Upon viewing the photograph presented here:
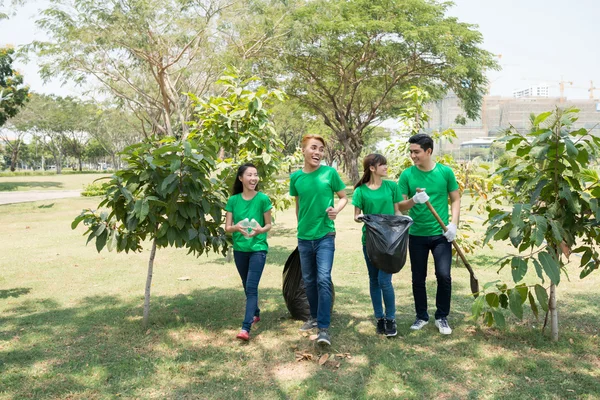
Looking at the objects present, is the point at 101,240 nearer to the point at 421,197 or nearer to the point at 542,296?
the point at 421,197

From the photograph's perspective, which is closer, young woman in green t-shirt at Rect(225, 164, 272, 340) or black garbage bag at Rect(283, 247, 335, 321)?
young woman in green t-shirt at Rect(225, 164, 272, 340)

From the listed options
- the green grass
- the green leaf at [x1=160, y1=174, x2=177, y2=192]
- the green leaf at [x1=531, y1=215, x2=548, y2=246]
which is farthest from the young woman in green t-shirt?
the green grass

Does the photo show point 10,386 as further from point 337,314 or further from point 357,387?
point 337,314

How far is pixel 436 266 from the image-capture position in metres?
4.33

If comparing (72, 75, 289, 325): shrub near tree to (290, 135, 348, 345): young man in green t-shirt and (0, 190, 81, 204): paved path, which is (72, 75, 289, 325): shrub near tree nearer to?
(290, 135, 348, 345): young man in green t-shirt

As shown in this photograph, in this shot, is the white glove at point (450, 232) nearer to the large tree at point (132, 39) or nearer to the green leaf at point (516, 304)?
the green leaf at point (516, 304)

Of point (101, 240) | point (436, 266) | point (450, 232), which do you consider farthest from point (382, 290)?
point (101, 240)

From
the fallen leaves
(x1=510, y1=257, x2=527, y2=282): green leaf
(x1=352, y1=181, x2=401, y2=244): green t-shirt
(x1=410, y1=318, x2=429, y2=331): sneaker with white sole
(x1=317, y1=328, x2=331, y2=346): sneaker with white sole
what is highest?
(x1=352, y1=181, x2=401, y2=244): green t-shirt

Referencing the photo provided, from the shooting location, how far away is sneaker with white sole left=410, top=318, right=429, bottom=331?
4500 mm

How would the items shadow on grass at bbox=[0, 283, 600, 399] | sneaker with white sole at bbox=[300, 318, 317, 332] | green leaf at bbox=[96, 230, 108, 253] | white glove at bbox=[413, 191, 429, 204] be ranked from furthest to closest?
sneaker with white sole at bbox=[300, 318, 317, 332]
green leaf at bbox=[96, 230, 108, 253]
white glove at bbox=[413, 191, 429, 204]
shadow on grass at bbox=[0, 283, 600, 399]

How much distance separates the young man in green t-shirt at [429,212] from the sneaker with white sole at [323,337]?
96 centimetres

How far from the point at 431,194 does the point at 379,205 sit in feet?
1.46

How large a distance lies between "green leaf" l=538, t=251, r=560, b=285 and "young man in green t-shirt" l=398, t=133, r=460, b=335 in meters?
0.73

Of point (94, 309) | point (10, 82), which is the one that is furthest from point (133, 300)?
point (10, 82)
